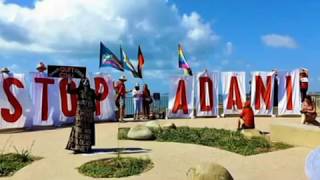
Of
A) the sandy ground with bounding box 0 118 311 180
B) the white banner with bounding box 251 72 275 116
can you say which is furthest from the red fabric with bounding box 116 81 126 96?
the sandy ground with bounding box 0 118 311 180

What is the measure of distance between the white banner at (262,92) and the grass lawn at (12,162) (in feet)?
45.7

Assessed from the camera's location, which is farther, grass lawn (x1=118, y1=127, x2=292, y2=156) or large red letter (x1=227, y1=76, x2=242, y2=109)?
large red letter (x1=227, y1=76, x2=242, y2=109)

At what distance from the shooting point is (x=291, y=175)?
436 inches

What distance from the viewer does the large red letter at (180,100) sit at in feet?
81.0

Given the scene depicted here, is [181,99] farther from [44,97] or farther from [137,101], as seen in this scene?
[44,97]

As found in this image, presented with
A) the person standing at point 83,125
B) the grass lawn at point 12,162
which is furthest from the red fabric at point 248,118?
the grass lawn at point 12,162

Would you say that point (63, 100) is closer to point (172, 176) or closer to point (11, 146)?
point (11, 146)

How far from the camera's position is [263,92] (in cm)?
2530

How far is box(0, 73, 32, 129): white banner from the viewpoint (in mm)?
18906

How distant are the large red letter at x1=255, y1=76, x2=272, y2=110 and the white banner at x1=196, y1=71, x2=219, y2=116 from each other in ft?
5.90

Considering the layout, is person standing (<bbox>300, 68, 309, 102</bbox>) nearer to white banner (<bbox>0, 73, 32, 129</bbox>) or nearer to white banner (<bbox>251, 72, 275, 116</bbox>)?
white banner (<bbox>251, 72, 275, 116</bbox>)

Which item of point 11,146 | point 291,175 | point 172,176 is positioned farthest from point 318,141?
point 11,146

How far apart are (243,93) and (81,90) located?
13.1 meters

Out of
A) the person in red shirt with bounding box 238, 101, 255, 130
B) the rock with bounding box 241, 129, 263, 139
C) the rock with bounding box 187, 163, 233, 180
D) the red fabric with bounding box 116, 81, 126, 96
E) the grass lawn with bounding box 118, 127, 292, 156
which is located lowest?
the rock with bounding box 187, 163, 233, 180
